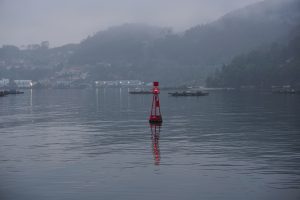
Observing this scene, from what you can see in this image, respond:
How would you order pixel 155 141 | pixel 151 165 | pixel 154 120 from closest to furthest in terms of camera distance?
pixel 151 165, pixel 155 141, pixel 154 120

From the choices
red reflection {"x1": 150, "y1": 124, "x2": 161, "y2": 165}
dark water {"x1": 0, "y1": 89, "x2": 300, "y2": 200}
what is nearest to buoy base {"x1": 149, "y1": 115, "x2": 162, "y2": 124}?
red reflection {"x1": 150, "y1": 124, "x2": 161, "y2": 165}

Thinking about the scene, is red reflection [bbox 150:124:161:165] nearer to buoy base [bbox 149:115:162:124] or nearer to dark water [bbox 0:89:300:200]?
dark water [bbox 0:89:300:200]

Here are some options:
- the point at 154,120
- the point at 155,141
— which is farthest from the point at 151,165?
the point at 154,120

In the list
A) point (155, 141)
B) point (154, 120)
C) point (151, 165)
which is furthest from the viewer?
point (154, 120)

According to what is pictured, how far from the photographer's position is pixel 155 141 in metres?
38.3

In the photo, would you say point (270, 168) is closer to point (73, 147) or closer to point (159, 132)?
point (73, 147)

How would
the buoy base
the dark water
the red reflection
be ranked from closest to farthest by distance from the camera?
the dark water, the red reflection, the buoy base

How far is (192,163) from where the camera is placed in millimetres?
27531

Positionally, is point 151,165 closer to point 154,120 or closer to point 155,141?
point 155,141

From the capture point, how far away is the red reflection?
96.9 feet

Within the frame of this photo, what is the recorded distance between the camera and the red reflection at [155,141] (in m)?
29.6

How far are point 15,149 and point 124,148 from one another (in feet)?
26.9

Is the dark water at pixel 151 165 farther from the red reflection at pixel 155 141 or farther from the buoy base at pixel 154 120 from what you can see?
the buoy base at pixel 154 120

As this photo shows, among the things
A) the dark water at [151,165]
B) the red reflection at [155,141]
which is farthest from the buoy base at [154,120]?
the dark water at [151,165]
